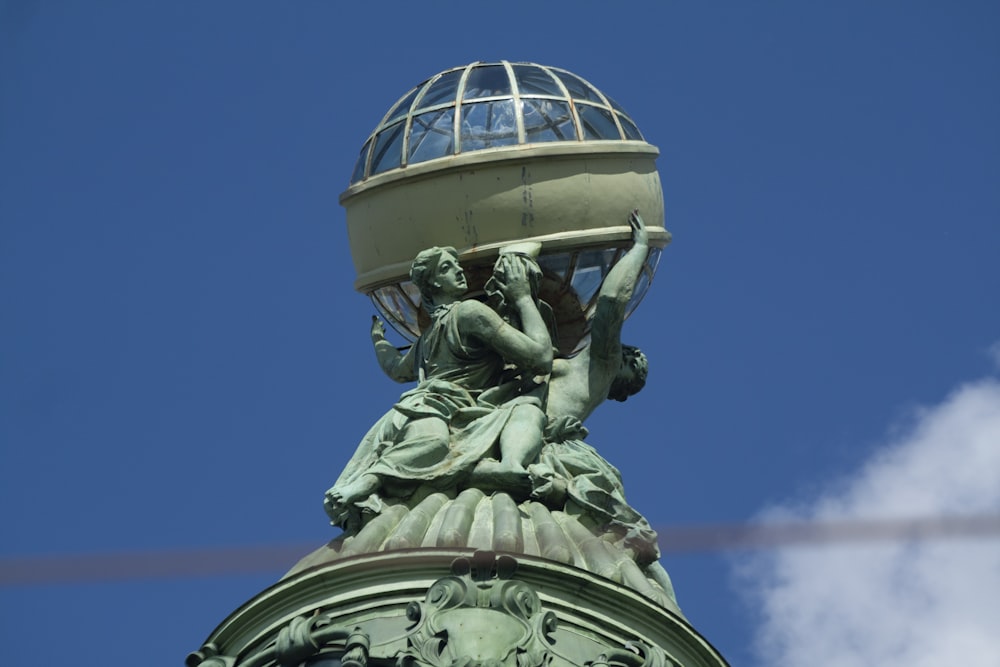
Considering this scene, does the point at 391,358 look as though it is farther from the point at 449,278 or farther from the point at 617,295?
Answer: the point at 617,295

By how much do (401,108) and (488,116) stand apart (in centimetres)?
137

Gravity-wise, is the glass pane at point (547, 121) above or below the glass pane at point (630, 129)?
below

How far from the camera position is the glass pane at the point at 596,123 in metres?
32.3

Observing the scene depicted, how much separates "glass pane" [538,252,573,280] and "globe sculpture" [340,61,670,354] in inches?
0.4

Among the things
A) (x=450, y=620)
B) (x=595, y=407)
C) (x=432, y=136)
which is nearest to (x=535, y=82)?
(x=432, y=136)

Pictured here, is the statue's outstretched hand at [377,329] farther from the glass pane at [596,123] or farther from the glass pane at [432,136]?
the glass pane at [596,123]

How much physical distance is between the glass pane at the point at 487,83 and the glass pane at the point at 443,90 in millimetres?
150

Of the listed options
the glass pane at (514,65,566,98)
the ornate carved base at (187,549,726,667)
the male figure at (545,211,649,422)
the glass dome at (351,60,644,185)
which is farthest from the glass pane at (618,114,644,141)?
the ornate carved base at (187,549,726,667)

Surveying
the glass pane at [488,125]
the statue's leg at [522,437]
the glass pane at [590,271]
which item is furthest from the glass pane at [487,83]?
the statue's leg at [522,437]

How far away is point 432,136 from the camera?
3234 centimetres

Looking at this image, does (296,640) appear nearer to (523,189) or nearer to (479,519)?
(479,519)

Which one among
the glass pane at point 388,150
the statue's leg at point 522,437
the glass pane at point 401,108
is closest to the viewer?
the statue's leg at point 522,437

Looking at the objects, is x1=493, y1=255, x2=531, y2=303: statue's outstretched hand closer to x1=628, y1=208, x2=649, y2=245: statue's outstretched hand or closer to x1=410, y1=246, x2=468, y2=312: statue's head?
x1=410, y1=246, x2=468, y2=312: statue's head

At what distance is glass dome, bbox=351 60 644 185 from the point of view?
3209 cm
